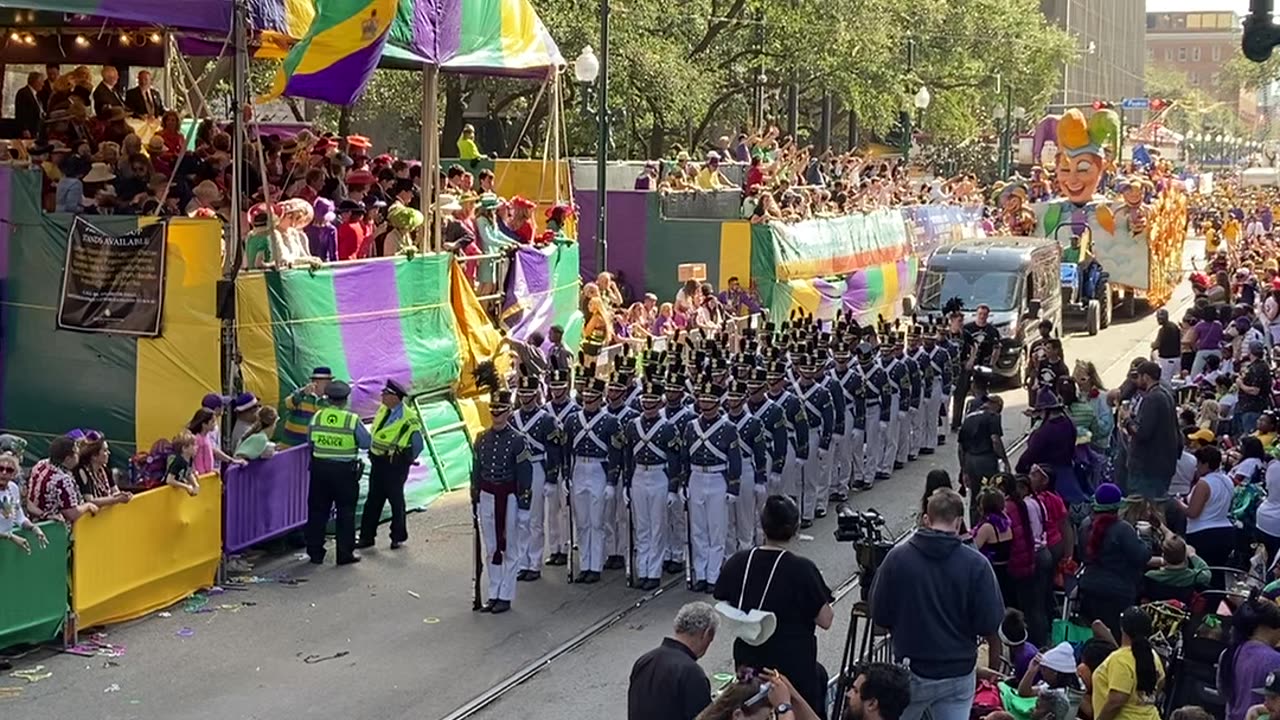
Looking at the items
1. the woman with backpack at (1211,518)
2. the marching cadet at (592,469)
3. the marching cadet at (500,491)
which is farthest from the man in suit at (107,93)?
the woman with backpack at (1211,518)

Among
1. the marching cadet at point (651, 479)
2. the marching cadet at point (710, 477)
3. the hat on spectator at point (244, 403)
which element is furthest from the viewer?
the hat on spectator at point (244, 403)

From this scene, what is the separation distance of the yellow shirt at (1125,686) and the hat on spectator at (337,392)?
326 inches

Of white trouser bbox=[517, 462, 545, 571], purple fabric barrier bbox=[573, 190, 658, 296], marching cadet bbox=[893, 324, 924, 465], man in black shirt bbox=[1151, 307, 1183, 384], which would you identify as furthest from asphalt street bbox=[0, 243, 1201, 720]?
purple fabric barrier bbox=[573, 190, 658, 296]

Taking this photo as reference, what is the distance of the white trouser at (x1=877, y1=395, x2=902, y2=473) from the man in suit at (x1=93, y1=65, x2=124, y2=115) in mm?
9117

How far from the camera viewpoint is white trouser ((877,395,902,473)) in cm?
1986

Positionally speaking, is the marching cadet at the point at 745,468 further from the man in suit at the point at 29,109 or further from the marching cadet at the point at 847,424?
the man in suit at the point at 29,109

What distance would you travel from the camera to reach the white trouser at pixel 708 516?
1461 centimetres

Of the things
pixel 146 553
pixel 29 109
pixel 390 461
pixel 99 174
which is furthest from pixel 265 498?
pixel 29 109

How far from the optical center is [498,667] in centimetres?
1260

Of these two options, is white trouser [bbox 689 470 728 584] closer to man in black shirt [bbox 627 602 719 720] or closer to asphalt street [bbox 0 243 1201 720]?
asphalt street [bbox 0 243 1201 720]

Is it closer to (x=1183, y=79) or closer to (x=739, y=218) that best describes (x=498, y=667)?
(x=739, y=218)

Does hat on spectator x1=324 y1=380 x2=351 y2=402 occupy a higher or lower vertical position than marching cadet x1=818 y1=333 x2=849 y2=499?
higher

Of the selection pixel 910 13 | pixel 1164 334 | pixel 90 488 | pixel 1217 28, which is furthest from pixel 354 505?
pixel 1217 28

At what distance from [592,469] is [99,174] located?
5.69m
